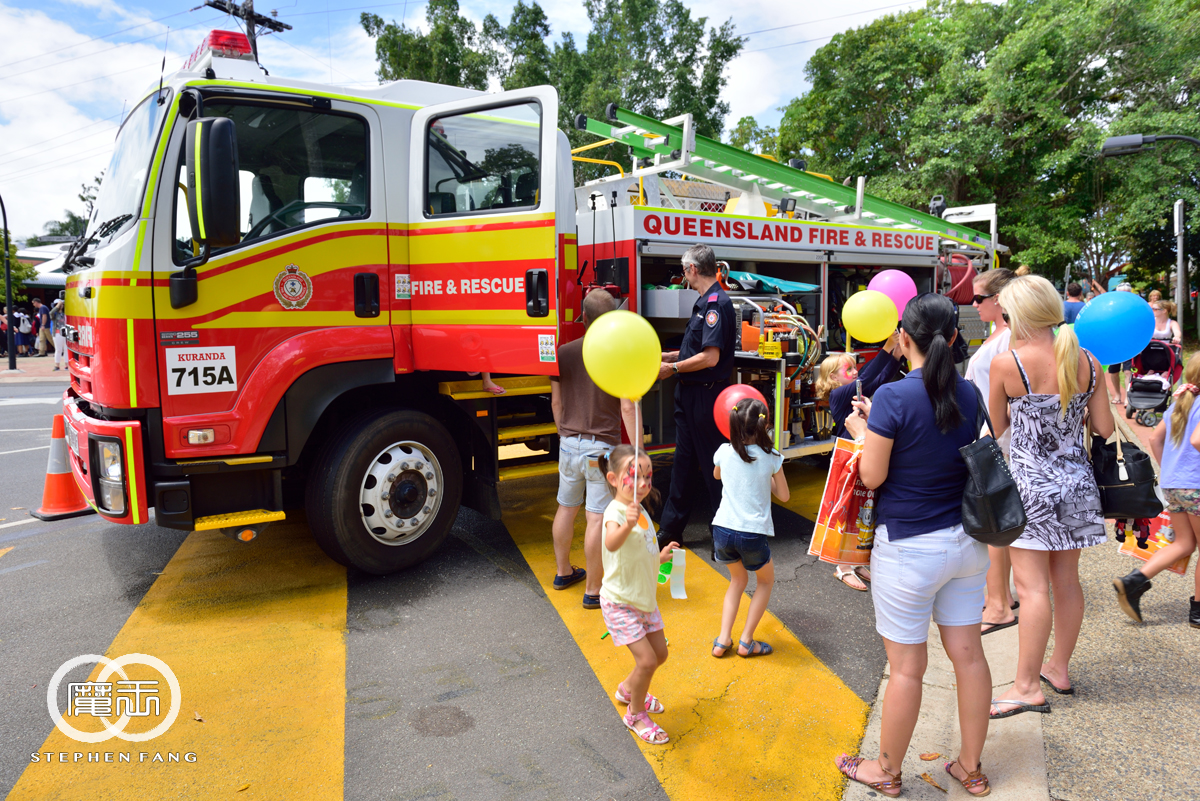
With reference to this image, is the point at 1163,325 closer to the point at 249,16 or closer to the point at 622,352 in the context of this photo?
the point at 622,352

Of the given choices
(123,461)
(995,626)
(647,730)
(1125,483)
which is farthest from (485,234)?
(995,626)

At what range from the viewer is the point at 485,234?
432 cm

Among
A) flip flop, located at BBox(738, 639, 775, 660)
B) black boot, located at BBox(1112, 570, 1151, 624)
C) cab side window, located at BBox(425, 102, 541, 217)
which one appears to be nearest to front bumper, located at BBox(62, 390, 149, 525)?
cab side window, located at BBox(425, 102, 541, 217)

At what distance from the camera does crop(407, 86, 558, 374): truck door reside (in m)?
4.14

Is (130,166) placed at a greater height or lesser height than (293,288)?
greater

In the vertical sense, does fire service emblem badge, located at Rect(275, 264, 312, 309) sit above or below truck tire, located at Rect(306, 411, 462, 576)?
above

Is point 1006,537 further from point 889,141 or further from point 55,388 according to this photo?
point 889,141

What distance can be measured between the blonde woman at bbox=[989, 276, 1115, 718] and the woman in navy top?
66 cm

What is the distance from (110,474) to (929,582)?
3.90 m

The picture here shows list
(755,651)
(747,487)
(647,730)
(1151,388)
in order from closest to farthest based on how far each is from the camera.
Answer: (647,730)
(747,487)
(755,651)
(1151,388)

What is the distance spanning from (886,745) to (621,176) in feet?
16.0

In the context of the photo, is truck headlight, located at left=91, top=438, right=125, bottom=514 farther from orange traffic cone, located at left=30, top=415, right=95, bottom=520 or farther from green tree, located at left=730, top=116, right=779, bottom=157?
green tree, located at left=730, top=116, right=779, bottom=157

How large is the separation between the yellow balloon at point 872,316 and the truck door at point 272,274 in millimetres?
2715

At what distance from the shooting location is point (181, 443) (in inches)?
153
